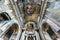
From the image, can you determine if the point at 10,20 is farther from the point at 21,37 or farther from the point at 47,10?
the point at 47,10

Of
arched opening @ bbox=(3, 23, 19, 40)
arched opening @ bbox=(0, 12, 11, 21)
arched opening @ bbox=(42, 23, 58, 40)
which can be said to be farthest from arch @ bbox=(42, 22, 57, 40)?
arched opening @ bbox=(0, 12, 11, 21)

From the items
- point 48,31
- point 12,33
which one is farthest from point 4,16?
point 48,31

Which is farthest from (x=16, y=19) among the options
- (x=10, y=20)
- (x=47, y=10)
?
(x=47, y=10)

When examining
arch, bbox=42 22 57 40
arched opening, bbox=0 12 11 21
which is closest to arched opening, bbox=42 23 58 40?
arch, bbox=42 22 57 40

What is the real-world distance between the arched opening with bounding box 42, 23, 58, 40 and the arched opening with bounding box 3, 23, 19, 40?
0.59 m

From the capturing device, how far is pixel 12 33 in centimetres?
416

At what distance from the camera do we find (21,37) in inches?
158

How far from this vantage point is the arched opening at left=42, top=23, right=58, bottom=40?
3964mm

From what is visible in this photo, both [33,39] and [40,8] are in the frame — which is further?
[40,8]

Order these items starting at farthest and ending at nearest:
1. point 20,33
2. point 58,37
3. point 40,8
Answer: point 40,8 < point 20,33 < point 58,37

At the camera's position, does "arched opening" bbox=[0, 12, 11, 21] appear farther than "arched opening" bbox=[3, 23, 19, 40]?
Yes

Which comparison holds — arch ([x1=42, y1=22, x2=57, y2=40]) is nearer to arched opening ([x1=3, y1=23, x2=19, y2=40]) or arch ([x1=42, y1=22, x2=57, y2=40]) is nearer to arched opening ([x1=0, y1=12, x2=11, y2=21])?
arched opening ([x1=3, y1=23, x2=19, y2=40])

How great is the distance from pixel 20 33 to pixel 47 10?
786 mm

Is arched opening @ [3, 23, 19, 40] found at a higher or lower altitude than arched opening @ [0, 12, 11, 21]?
lower
